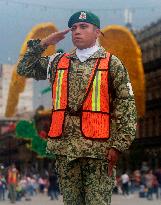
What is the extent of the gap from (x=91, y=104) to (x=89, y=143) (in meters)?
0.22

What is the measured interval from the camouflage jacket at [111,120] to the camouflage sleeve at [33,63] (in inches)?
8.7

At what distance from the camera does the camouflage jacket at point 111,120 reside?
367cm

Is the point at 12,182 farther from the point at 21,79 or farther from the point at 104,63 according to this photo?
the point at 104,63

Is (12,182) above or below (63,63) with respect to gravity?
below

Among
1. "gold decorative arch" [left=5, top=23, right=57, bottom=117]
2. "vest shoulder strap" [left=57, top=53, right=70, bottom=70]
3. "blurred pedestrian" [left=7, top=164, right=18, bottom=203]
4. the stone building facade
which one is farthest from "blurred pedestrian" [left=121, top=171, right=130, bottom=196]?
the stone building facade

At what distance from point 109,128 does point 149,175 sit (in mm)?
22427

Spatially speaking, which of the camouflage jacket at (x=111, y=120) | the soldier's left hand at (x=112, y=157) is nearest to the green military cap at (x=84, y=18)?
the camouflage jacket at (x=111, y=120)

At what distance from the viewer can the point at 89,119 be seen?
12.1 feet

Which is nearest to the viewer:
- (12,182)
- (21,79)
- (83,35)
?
(83,35)

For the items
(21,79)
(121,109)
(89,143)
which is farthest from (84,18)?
(21,79)

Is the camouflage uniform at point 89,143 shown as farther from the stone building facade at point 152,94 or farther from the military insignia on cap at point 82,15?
the stone building facade at point 152,94

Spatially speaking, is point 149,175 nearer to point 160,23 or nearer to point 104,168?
point 104,168

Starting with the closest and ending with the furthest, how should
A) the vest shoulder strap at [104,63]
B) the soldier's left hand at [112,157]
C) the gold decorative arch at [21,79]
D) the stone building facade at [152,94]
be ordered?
1. the soldier's left hand at [112,157]
2. the vest shoulder strap at [104,63]
3. the gold decorative arch at [21,79]
4. the stone building facade at [152,94]

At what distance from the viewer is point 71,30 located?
3934 mm
